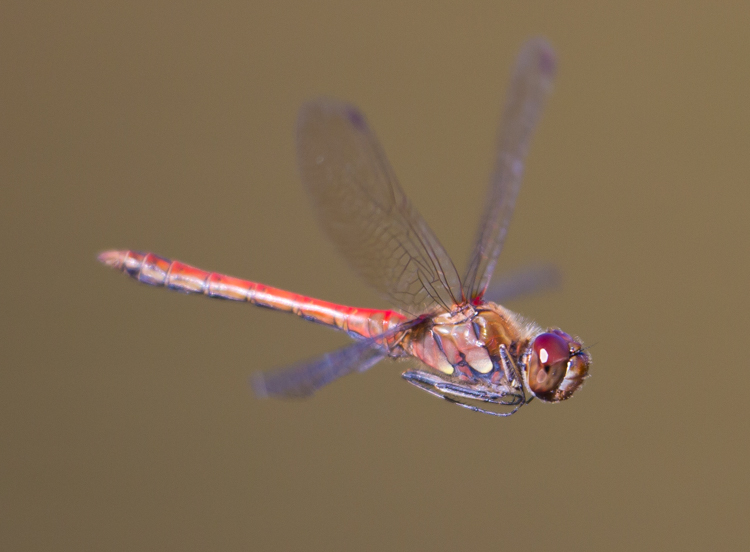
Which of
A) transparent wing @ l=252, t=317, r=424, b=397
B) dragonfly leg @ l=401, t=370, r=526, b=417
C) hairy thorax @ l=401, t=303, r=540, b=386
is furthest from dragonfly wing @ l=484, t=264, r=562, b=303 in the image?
transparent wing @ l=252, t=317, r=424, b=397

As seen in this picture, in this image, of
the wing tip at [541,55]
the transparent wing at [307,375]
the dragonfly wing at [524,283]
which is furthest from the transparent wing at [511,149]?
the transparent wing at [307,375]

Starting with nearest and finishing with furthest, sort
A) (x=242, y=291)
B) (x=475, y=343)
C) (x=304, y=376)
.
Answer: (x=304, y=376) < (x=475, y=343) < (x=242, y=291)

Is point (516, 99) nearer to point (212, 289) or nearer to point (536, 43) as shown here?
point (536, 43)

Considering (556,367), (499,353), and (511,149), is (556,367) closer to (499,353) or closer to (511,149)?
(499,353)

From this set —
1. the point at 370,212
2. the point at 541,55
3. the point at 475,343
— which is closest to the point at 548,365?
the point at 475,343

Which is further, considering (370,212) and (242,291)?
(242,291)

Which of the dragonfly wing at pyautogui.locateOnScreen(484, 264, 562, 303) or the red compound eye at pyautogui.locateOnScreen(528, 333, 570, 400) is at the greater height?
the dragonfly wing at pyautogui.locateOnScreen(484, 264, 562, 303)

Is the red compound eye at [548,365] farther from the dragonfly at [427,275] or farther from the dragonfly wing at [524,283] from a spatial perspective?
the dragonfly wing at [524,283]

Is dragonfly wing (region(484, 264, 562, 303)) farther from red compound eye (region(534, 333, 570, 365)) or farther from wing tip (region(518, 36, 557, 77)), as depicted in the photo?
wing tip (region(518, 36, 557, 77))

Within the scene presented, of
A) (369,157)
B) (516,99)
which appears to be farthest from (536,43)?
(369,157)
